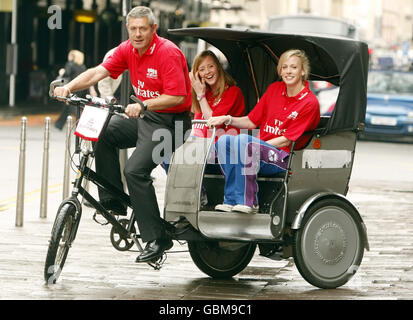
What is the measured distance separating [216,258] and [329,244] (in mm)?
900

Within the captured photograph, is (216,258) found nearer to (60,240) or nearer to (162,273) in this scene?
(162,273)

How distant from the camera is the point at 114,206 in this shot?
294 inches

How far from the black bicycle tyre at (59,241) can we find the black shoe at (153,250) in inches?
19.0

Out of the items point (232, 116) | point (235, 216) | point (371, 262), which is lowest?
point (371, 262)

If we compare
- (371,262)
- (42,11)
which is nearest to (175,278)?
(371,262)

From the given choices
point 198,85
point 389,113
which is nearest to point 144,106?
point 198,85

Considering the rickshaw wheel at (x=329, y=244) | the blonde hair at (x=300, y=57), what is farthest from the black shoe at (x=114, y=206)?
the blonde hair at (x=300, y=57)

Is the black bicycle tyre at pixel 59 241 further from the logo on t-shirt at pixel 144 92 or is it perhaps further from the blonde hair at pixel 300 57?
the blonde hair at pixel 300 57

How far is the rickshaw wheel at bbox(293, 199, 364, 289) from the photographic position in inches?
283

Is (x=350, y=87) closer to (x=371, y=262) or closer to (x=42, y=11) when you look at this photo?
(x=371, y=262)

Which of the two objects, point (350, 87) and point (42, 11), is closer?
point (350, 87)
